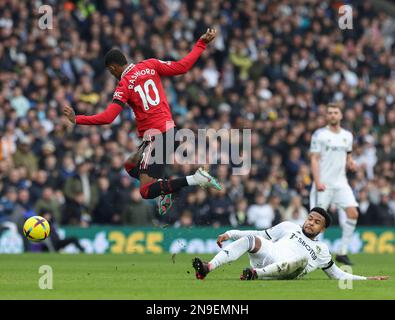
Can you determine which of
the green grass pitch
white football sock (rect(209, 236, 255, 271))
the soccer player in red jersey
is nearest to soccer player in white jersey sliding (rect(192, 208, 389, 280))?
white football sock (rect(209, 236, 255, 271))

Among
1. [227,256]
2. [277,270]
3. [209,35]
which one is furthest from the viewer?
[209,35]

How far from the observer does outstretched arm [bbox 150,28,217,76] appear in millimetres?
15625

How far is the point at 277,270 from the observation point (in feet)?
44.2

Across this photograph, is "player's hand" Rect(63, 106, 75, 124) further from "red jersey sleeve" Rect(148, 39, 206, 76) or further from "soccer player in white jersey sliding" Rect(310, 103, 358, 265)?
"soccer player in white jersey sliding" Rect(310, 103, 358, 265)

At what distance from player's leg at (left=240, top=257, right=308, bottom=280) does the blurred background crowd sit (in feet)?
30.4

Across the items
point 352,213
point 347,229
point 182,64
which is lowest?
point 347,229

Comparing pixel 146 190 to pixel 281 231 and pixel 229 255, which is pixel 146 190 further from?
pixel 229 255

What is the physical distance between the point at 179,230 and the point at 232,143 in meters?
3.03

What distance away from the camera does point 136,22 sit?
1083 inches

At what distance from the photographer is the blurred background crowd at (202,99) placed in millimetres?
23078

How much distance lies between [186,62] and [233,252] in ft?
11.8

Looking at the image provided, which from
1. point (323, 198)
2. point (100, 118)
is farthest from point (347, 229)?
point (100, 118)
